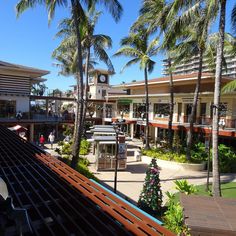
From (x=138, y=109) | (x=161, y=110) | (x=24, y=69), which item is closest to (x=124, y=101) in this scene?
(x=138, y=109)

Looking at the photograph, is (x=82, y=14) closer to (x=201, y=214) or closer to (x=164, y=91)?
(x=201, y=214)

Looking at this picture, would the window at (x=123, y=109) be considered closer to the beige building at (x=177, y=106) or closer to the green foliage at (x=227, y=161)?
the beige building at (x=177, y=106)

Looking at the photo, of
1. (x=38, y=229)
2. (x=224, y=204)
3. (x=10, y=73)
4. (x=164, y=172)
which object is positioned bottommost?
(x=164, y=172)

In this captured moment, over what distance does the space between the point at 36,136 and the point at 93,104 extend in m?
15.1

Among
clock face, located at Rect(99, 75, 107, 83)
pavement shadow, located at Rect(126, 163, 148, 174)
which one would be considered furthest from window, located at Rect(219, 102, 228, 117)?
clock face, located at Rect(99, 75, 107, 83)

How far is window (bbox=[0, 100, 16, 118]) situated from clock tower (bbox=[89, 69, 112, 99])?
22.3 metres

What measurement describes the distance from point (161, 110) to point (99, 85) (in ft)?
73.5

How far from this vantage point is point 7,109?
1312 inches

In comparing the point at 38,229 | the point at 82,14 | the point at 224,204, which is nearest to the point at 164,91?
the point at 82,14

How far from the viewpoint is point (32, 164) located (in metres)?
7.29

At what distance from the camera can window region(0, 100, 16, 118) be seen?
1298 inches

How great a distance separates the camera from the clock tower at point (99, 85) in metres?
54.3

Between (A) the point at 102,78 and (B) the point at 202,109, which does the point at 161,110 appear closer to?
(B) the point at 202,109

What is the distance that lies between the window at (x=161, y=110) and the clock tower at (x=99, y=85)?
20153 mm
